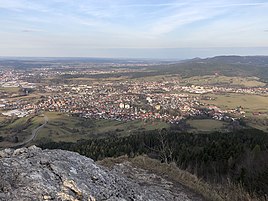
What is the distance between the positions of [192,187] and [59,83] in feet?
479

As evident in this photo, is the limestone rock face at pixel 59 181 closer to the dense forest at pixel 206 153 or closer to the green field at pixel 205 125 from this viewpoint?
the dense forest at pixel 206 153

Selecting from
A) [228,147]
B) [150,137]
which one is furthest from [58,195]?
[150,137]

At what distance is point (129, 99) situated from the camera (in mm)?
98125

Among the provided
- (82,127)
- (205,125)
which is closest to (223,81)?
(205,125)

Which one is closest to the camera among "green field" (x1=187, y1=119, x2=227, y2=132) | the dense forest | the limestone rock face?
the limestone rock face

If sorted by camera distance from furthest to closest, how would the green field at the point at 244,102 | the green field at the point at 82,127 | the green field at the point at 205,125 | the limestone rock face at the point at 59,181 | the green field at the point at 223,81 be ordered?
the green field at the point at 223,81
the green field at the point at 244,102
the green field at the point at 205,125
the green field at the point at 82,127
the limestone rock face at the point at 59,181

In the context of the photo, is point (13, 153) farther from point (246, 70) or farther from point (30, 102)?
point (246, 70)

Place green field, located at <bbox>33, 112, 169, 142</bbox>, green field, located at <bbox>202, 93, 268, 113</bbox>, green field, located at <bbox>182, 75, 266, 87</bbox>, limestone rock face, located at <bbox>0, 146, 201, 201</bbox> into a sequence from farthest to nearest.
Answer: green field, located at <bbox>182, 75, 266, 87</bbox>, green field, located at <bbox>202, 93, 268, 113</bbox>, green field, located at <bbox>33, 112, 169, 142</bbox>, limestone rock face, located at <bbox>0, 146, 201, 201</bbox>

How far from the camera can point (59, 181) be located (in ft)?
17.3

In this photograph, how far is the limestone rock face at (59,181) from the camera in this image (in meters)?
4.78

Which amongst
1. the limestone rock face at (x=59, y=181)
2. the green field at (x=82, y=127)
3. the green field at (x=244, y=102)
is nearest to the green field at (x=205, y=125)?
the green field at (x=82, y=127)

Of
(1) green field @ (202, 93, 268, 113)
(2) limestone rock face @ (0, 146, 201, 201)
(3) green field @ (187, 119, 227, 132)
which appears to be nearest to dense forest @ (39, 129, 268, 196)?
(2) limestone rock face @ (0, 146, 201, 201)

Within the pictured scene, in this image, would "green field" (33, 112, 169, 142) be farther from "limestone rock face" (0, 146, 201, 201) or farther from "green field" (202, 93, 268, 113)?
"limestone rock face" (0, 146, 201, 201)

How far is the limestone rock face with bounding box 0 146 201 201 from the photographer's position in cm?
478
